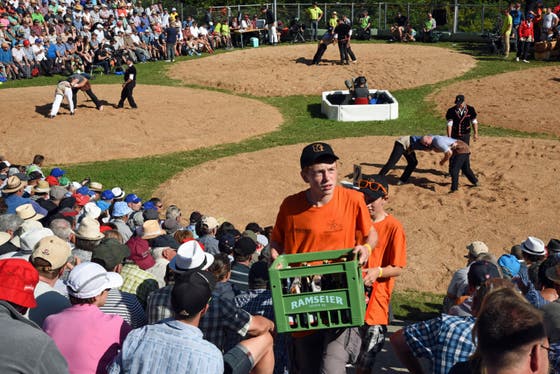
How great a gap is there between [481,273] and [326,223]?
152 cm

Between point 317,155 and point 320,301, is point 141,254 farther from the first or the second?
point 320,301

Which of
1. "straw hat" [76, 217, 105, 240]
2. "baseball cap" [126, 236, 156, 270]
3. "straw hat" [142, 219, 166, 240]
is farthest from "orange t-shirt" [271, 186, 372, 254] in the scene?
"straw hat" [142, 219, 166, 240]

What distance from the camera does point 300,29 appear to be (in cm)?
3453

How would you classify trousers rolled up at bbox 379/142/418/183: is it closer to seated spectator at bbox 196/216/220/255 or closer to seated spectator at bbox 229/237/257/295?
seated spectator at bbox 196/216/220/255

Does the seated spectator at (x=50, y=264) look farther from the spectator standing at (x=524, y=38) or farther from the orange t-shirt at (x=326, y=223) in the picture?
the spectator standing at (x=524, y=38)

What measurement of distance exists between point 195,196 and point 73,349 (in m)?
9.83

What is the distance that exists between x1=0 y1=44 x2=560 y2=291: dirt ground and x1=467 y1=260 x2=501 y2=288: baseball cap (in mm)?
4388

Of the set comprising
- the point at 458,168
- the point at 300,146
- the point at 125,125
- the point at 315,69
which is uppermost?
the point at 315,69

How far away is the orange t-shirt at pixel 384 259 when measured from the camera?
18.0 feet

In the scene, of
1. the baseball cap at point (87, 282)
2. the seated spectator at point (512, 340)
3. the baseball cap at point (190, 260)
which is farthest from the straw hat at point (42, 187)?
the seated spectator at point (512, 340)

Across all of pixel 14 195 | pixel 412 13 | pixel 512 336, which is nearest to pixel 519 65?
pixel 412 13

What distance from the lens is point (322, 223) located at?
16.8 ft

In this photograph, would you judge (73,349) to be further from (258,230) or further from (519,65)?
(519,65)

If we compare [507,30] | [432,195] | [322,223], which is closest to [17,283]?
[322,223]
